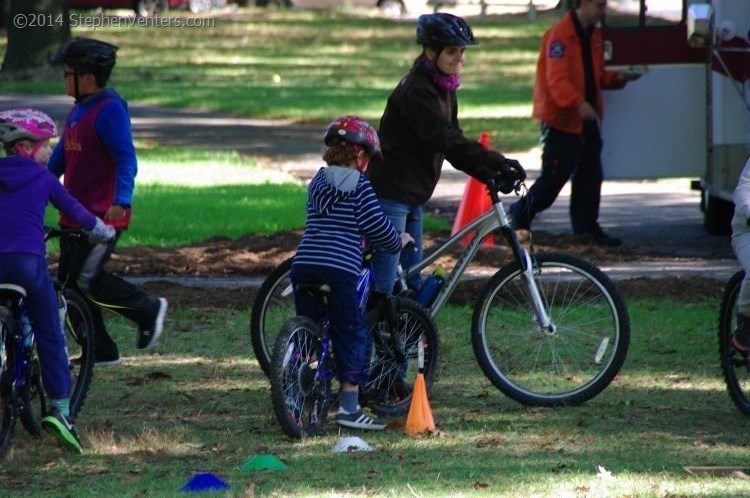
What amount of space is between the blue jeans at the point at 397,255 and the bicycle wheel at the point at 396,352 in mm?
135

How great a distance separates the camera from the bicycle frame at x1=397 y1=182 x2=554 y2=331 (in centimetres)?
808

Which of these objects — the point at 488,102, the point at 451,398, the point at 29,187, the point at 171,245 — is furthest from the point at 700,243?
the point at 488,102

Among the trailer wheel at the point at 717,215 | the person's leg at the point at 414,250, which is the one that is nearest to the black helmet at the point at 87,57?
the person's leg at the point at 414,250

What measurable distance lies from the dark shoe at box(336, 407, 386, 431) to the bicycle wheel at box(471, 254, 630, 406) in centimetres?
76

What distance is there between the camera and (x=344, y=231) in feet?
24.6

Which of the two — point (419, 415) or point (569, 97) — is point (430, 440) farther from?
point (569, 97)

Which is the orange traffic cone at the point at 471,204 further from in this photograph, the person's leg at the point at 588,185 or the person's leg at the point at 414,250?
the person's leg at the point at 414,250

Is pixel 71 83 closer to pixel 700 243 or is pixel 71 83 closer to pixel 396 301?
pixel 396 301

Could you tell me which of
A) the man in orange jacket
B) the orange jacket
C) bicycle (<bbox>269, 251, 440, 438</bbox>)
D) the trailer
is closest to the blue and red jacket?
bicycle (<bbox>269, 251, 440, 438</bbox>)

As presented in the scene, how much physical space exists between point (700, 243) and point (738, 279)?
657 cm

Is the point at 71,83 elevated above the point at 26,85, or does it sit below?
above

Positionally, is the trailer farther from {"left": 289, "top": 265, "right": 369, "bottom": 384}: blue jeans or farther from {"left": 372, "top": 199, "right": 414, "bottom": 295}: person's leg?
{"left": 289, "top": 265, "right": 369, "bottom": 384}: blue jeans

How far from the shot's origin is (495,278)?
8172 mm

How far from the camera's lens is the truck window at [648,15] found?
46.0 ft
